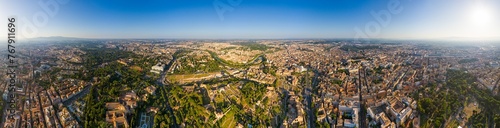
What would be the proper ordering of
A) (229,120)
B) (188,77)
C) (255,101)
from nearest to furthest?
1. (229,120)
2. (255,101)
3. (188,77)

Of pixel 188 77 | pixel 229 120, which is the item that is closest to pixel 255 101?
pixel 229 120

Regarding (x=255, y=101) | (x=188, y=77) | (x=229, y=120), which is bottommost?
(x=229, y=120)

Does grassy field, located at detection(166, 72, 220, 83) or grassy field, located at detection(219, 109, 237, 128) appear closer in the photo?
grassy field, located at detection(219, 109, 237, 128)

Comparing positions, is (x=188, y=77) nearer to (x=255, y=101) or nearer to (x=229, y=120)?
(x=255, y=101)

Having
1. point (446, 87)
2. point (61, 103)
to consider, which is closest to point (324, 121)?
point (446, 87)

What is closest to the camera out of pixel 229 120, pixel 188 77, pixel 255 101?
pixel 229 120

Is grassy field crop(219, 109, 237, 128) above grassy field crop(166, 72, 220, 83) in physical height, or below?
below

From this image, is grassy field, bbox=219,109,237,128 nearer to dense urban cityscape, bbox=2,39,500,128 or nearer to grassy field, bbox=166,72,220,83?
dense urban cityscape, bbox=2,39,500,128

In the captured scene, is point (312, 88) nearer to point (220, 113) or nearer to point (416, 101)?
point (416, 101)

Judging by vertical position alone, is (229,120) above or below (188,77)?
below

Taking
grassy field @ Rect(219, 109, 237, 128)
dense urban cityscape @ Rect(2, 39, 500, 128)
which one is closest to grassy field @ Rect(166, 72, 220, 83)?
dense urban cityscape @ Rect(2, 39, 500, 128)

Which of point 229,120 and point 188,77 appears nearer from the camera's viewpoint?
point 229,120
